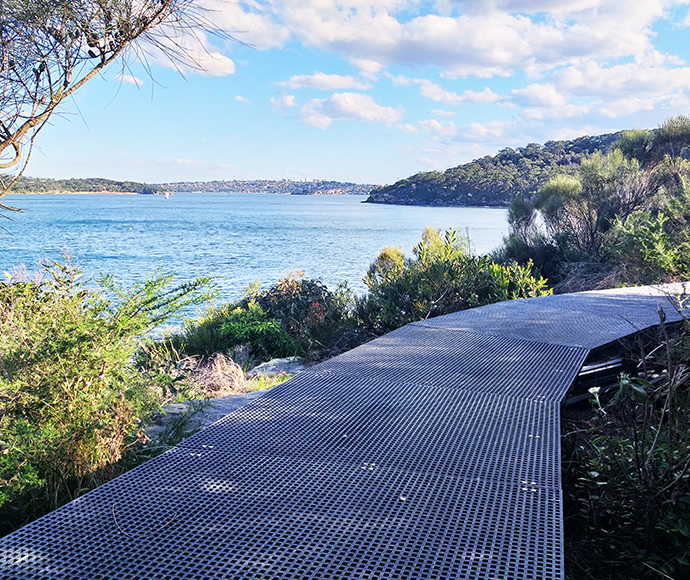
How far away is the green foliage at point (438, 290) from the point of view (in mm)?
6039

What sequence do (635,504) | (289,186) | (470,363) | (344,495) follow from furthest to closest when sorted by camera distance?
(289,186), (470,363), (635,504), (344,495)

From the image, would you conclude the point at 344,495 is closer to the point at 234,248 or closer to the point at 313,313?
the point at 313,313

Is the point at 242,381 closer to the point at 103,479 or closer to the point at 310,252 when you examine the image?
the point at 103,479

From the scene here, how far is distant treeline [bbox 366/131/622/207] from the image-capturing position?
24.8 m

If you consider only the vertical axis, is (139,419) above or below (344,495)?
below

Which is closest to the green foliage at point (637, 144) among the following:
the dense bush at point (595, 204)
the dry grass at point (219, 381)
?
the dense bush at point (595, 204)

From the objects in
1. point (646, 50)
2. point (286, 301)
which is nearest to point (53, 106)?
point (286, 301)

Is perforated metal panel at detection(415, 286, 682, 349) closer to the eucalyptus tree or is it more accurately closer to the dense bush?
the eucalyptus tree

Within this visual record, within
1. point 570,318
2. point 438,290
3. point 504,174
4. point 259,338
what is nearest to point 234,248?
point 504,174

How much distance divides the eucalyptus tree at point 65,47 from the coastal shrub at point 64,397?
0.97 metres

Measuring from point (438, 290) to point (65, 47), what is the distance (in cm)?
444

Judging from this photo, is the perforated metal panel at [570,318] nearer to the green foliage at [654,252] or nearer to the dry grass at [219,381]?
the dry grass at [219,381]

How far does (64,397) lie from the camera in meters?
2.30

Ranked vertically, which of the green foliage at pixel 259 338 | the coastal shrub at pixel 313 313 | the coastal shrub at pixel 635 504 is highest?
A: the coastal shrub at pixel 635 504
